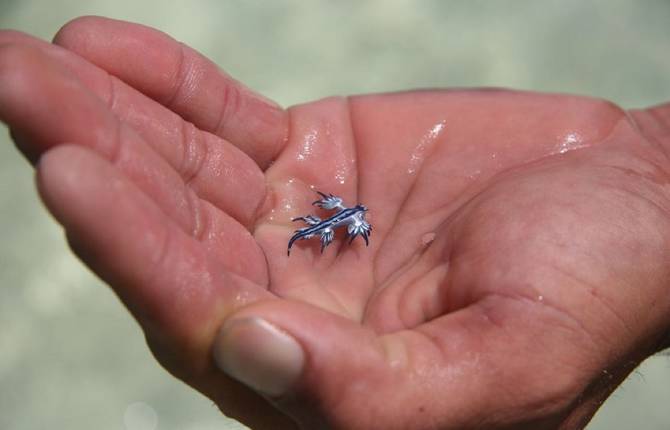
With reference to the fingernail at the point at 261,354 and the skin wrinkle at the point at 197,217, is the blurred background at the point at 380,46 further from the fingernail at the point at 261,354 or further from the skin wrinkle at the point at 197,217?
the fingernail at the point at 261,354

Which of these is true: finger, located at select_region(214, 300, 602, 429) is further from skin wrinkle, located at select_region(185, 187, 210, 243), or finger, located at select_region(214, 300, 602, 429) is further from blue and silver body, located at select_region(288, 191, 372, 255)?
blue and silver body, located at select_region(288, 191, 372, 255)

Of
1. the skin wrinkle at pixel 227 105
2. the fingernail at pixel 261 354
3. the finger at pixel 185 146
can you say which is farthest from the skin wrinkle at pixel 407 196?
the fingernail at pixel 261 354

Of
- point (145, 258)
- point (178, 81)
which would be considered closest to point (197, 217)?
point (145, 258)

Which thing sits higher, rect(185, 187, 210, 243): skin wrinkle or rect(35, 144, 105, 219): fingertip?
rect(35, 144, 105, 219): fingertip

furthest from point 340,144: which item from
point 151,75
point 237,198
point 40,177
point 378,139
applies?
point 40,177

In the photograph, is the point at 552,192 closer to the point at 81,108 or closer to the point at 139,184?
the point at 139,184

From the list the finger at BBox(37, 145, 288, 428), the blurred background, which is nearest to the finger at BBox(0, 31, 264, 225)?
the finger at BBox(37, 145, 288, 428)
